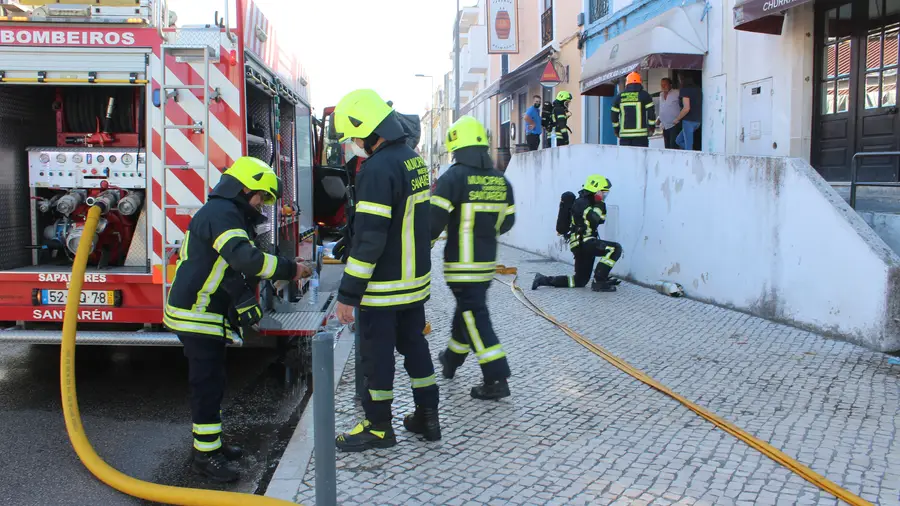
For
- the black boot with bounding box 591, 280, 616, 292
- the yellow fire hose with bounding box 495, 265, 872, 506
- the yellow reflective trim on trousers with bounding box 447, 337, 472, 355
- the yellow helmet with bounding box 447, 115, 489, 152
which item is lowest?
the yellow fire hose with bounding box 495, 265, 872, 506

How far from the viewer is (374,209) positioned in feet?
12.1

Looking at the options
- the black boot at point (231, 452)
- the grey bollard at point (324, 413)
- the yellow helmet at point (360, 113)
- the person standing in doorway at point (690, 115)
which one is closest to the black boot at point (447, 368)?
the black boot at point (231, 452)

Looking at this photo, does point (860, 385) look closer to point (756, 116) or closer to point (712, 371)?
point (712, 371)

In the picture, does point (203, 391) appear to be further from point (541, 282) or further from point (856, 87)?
point (856, 87)

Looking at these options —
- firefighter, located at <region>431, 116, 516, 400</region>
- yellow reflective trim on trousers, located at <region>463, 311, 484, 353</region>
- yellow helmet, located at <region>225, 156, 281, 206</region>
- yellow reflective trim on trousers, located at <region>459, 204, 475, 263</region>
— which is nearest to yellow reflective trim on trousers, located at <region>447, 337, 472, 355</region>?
firefighter, located at <region>431, 116, 516, 400</region>

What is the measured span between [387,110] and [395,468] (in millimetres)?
1831

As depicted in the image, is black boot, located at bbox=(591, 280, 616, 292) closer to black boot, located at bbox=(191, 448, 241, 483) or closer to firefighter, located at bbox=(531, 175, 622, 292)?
firefighter, located at bbox=(531, 175, 622, 292)

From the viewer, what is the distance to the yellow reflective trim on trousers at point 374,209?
3703mm

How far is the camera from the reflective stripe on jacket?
3.71 meters

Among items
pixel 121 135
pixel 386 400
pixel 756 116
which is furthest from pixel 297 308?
pixel 756 116

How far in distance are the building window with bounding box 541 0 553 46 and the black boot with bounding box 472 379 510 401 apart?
57.4 ft

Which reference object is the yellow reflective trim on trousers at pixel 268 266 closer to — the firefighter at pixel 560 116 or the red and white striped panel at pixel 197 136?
the red and white striped panel at pixel 197 136

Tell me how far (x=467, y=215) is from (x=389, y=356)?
4.16ft

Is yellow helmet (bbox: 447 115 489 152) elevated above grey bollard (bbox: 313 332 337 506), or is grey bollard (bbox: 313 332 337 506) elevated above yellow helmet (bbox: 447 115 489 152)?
yellow helmet (bbox: 447 115 489 152)
